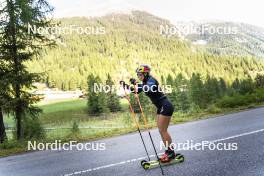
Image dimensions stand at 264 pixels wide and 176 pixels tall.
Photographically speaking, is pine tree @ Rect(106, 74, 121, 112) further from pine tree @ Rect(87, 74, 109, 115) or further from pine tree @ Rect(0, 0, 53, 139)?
pine tree @ Rect(0, 0, 53, 139)

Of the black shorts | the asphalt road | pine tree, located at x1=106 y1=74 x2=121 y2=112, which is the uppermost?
the black shorts

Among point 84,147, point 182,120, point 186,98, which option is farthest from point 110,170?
point 186,98

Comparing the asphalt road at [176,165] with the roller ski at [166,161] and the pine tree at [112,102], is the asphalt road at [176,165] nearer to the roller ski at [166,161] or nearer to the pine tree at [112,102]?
the roller ski at [166,161]

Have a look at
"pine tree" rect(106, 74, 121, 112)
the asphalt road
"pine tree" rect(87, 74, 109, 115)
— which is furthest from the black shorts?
"pine tree" rect(106, 74, 121, 112)

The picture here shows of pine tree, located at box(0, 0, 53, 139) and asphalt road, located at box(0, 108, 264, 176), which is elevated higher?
pine tree, located at box(0, 0, 53, 139)

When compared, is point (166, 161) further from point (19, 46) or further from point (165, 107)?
point (19, 46)

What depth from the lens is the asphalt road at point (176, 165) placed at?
7.03 metres

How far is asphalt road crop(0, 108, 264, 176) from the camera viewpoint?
7.03m

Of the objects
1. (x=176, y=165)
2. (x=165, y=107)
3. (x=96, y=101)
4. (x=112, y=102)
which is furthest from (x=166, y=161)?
(x=112, y=102)

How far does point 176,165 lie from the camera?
24.9ft

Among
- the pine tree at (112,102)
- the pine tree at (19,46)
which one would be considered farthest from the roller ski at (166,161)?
the pine tree at (112,102)

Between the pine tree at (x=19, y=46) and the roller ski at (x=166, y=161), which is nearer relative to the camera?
the roller ski at (x=166, y=161)

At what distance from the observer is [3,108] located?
56.2 feet

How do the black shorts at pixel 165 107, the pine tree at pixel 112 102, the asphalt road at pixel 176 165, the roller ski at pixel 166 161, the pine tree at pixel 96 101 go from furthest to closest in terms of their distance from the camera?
1. the pine tree at pixel 112 102
2. the pine tree at pixel 96 101
3. the black shorts at pixel 165 107
4. the roller ski at pixel 166 161
5. the asphalt road at pixel 176 165
